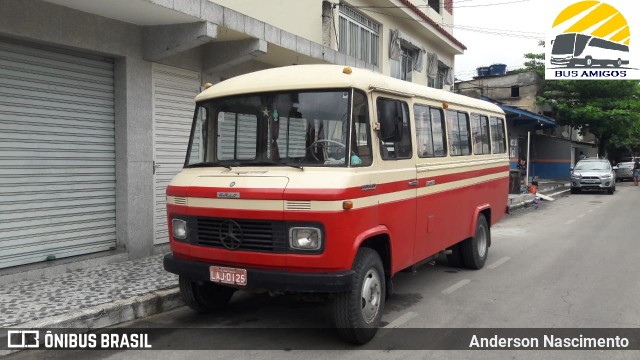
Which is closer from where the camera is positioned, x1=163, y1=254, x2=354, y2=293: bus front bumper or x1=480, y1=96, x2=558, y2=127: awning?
x1=163, y1=254, x2=354, y2=293: bus front bumper

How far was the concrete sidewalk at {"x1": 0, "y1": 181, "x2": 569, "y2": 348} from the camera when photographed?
505 cm

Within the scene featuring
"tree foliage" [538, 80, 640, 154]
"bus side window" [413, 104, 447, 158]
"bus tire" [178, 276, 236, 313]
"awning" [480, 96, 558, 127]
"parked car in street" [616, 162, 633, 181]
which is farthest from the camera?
"parked car in street" [616, 162, 633, 181]

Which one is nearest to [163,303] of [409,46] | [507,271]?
[507,271]

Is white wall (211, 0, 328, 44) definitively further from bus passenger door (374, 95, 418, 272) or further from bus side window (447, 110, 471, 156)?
bus passenger door (374, 95, 418, 272)

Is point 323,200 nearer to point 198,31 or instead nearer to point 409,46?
point 198,31

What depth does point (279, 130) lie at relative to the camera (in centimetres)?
488

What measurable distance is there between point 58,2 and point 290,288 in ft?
16.2

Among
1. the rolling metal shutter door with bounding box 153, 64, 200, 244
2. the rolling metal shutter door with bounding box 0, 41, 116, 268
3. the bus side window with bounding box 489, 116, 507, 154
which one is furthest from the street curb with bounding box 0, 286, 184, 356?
the bus side window with bounding box 489, 116, 507, 154

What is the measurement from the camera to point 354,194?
4438 mm

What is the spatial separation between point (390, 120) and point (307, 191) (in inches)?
49.9

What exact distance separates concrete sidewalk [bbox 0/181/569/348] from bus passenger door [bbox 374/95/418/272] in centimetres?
274

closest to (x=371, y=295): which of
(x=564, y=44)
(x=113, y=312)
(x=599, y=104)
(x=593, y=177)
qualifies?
(x=113, y=312)

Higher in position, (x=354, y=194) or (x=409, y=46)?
(x=409, y=46)
